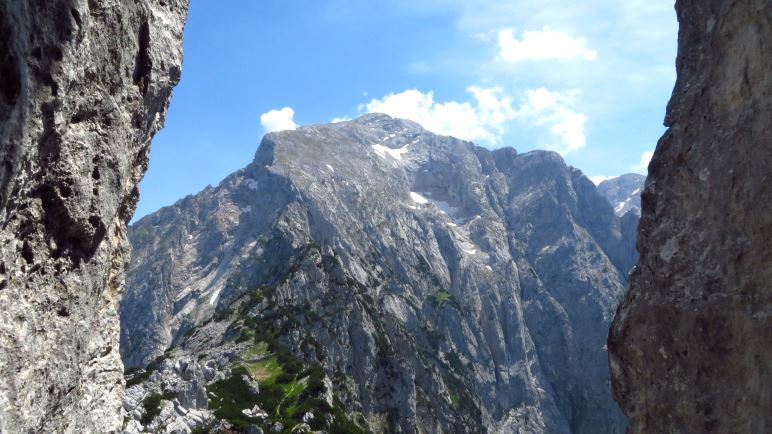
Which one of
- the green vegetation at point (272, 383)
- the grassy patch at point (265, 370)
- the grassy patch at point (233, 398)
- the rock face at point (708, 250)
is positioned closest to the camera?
the rock face at point (708, 250)

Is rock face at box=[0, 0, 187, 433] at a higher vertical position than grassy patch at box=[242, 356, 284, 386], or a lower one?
higher

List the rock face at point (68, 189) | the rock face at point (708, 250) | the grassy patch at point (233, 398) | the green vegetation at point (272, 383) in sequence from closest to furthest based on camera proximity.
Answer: the rock face at point (68, 189) < the rock face at point (708, 250) < the grassy patch at point (233, 398) < the green vegetation at point (272, 383)

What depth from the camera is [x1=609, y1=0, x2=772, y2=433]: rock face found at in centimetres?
1605

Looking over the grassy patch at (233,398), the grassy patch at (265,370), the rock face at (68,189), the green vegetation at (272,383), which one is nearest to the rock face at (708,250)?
the rock face at (68,189)

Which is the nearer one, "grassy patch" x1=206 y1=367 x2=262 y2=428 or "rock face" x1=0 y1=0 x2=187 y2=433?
"rock face" x1=0 y1=0 x2=187 y2=433

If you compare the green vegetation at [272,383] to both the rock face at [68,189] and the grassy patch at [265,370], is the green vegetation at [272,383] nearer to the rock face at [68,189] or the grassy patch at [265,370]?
the grassy patch at [265,370]

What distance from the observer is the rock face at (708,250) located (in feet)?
52.6

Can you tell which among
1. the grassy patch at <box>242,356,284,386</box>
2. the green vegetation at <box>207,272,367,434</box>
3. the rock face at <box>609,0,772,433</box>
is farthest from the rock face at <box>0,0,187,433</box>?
the grassy patch at <box>242,356,284,386</box>

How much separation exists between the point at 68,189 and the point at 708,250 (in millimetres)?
16983

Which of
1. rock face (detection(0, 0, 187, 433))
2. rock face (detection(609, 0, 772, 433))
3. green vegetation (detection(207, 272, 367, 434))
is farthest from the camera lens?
green vegetation (detection(207, 272, 367, 434))

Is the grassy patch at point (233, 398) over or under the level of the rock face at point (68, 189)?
under

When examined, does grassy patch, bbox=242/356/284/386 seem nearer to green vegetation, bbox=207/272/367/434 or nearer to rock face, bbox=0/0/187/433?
green vegetation, bbox=207/272/367/434

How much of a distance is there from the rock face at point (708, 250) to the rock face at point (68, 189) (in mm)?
16043

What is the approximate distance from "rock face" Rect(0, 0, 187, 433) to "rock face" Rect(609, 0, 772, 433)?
52.6 feet
